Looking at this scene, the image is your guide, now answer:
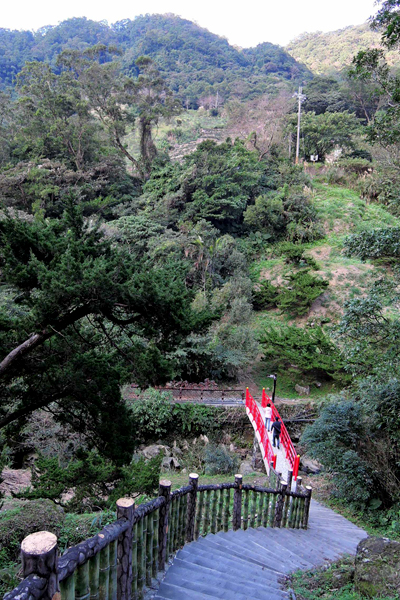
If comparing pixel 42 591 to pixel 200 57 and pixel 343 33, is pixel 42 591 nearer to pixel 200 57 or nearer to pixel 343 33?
pixel 200 57

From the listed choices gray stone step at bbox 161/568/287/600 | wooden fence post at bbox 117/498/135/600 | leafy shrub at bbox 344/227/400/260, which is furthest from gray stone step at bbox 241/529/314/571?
leafy shrub at bbox 344/227/400/260

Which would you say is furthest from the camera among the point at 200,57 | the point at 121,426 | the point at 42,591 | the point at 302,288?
the point at 200,57

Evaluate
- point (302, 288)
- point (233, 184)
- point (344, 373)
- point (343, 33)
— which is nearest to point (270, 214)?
point (233, 184)

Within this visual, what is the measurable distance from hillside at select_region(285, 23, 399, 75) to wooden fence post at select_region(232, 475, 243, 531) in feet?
208

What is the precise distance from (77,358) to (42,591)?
18.8ft

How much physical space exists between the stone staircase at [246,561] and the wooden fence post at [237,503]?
0.10 metres

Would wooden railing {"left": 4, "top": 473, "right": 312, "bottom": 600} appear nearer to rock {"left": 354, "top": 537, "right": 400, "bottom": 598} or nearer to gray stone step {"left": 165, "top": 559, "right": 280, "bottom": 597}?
gray stone step {"left": 165, "top": 559, "right": 280, "bottom": 597}

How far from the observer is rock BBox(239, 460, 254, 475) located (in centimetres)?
1133

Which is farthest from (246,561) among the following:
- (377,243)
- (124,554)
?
(377,243)

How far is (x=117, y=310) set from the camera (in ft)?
21.5

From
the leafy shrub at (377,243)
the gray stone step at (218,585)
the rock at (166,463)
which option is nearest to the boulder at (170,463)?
the rock at (166,463)

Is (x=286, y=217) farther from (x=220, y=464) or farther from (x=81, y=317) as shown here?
(x=81, y=317)

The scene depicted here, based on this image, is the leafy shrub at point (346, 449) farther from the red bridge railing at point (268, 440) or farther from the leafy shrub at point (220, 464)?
the leafy shrub at point (220, 464)

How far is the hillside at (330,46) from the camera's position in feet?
192
